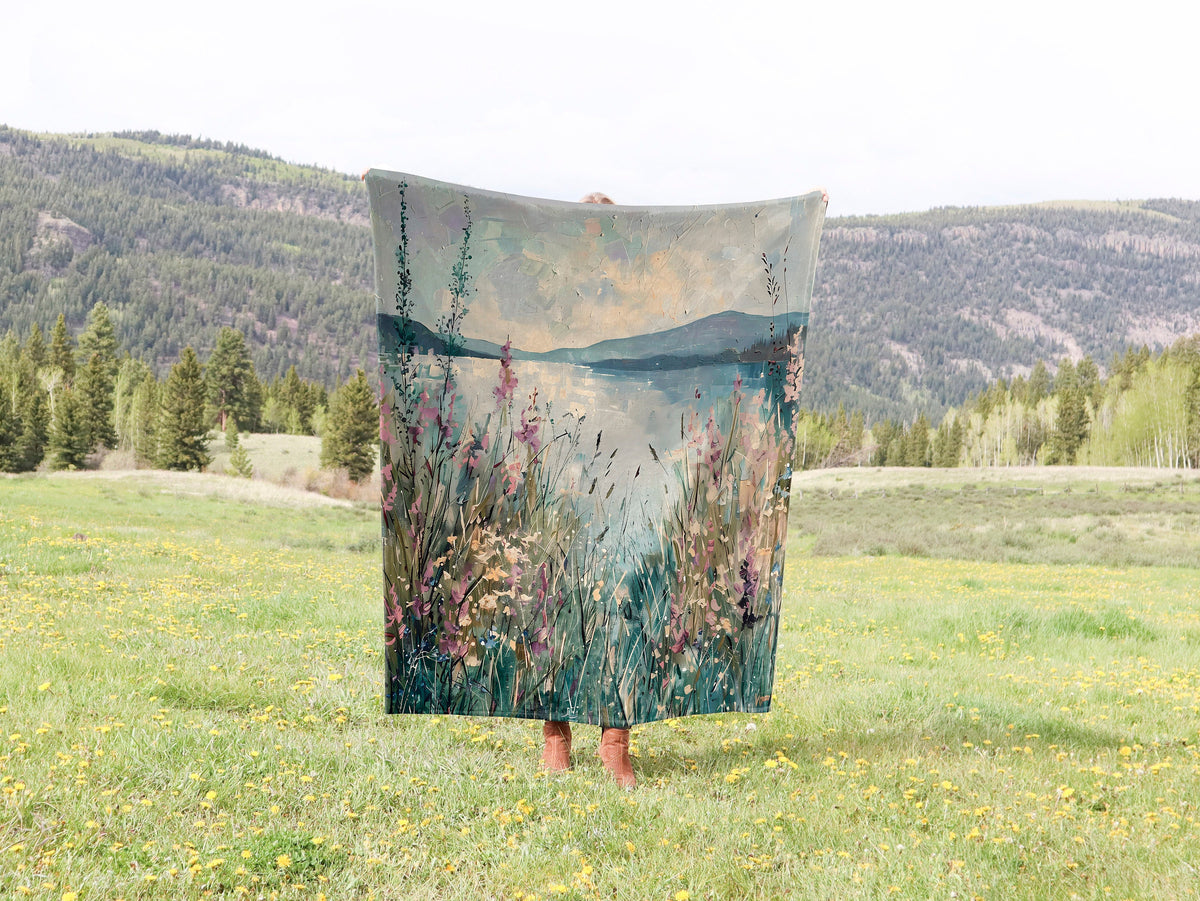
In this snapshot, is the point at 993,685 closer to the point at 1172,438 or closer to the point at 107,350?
the point at 1172,438

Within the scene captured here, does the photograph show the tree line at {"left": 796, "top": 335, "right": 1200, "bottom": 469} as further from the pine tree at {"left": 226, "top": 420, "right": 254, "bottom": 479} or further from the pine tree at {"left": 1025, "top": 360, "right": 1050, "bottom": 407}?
the pine tree at {"left": 226, "top": 420, "right": 254, "bottom": 479}

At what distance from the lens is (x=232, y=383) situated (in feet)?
314

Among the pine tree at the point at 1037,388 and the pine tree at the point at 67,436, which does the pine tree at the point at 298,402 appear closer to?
the pine tree at the point at 67,436

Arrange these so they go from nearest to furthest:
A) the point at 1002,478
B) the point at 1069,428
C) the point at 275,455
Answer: the point at 1002,478 < the point at 275,455 < the point at 1069,428

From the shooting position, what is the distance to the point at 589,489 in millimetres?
5391

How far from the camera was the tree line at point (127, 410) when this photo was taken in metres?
66.4

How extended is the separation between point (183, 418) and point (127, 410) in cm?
2521

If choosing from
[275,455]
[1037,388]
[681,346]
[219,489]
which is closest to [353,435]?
[275,455]

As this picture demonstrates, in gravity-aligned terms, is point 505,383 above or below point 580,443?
above

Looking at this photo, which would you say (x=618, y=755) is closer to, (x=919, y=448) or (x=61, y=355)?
(x=61, y=355)

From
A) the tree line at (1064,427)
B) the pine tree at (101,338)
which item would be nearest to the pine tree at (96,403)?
the pine tree at (101,338)

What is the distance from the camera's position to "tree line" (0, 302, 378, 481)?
218 feet

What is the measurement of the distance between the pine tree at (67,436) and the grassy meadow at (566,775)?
63.4 metres

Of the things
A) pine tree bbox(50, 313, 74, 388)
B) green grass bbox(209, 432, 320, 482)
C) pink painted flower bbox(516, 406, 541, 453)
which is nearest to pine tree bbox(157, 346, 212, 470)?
green grass bbox(209, 432, 320, 482)
